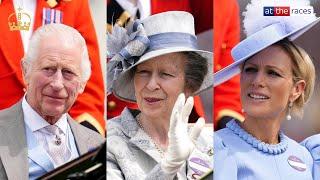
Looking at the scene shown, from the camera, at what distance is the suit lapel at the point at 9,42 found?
383 centimetres

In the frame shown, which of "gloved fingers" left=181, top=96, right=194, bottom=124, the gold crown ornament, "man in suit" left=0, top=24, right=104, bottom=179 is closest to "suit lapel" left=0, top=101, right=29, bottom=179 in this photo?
"man in suit" left=0, top=24, right=104, bottom=179

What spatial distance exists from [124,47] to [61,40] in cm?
39

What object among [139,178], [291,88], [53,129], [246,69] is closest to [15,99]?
[53,129]

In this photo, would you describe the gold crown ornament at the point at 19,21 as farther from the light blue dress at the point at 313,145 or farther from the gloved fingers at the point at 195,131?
the light blue dress at the point at 313,145

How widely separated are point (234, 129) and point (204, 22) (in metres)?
0.72

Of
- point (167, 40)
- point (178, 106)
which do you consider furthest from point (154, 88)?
point (167, 40)

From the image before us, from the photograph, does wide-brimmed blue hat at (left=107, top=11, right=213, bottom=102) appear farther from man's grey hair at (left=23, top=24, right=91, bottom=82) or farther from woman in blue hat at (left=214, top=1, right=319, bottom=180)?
woman in blue hat at (left=214, top=1, right=319, bottom=180)

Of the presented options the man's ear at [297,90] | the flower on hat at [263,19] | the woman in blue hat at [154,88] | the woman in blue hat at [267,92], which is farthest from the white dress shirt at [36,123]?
the man's ear at [297,90]

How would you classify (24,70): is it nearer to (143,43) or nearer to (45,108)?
(45,108)

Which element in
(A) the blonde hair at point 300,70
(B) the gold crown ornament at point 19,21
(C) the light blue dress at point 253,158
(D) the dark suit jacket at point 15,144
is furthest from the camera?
(A) the blonde hair at point 300,70

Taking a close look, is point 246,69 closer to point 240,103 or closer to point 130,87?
point 240,103

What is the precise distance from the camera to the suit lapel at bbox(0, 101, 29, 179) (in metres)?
3.74

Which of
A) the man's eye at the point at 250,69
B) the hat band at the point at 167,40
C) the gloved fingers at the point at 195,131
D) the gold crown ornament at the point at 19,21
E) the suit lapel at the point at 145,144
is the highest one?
the gold crown ornament at the point at 19,21

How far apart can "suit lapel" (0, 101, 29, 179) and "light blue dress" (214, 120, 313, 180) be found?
1202 millimetres
